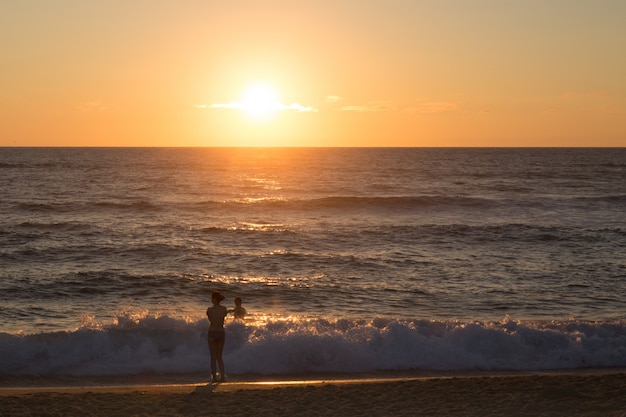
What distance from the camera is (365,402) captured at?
11562mm

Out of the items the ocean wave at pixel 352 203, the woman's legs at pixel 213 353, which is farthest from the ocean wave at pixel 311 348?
the ocean wave at pixel 352 203

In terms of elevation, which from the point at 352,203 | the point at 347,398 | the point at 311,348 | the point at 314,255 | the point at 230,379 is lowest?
the point at 230,379

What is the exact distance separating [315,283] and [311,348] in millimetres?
7500

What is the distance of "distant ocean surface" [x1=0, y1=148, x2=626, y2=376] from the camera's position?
15.4m

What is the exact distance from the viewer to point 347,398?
1180 cm

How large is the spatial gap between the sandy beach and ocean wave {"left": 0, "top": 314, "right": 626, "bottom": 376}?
6.12ft

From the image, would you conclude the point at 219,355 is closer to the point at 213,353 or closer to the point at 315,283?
the point at 213,353

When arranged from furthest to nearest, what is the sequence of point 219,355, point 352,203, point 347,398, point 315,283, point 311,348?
point 352,203 < point 315,283 < point 311,348 < point 219,355 < point 347,398

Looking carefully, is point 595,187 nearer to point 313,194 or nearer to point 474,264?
point 313,194

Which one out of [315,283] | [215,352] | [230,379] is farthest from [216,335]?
[315,283]

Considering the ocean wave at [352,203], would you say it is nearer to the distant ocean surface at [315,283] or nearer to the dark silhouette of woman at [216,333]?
the distant ocean surface at [315,283]

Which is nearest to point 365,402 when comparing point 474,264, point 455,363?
point 455,363

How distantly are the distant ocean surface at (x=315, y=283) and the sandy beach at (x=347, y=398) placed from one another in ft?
7.10

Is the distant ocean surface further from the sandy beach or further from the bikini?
the sandy beach
